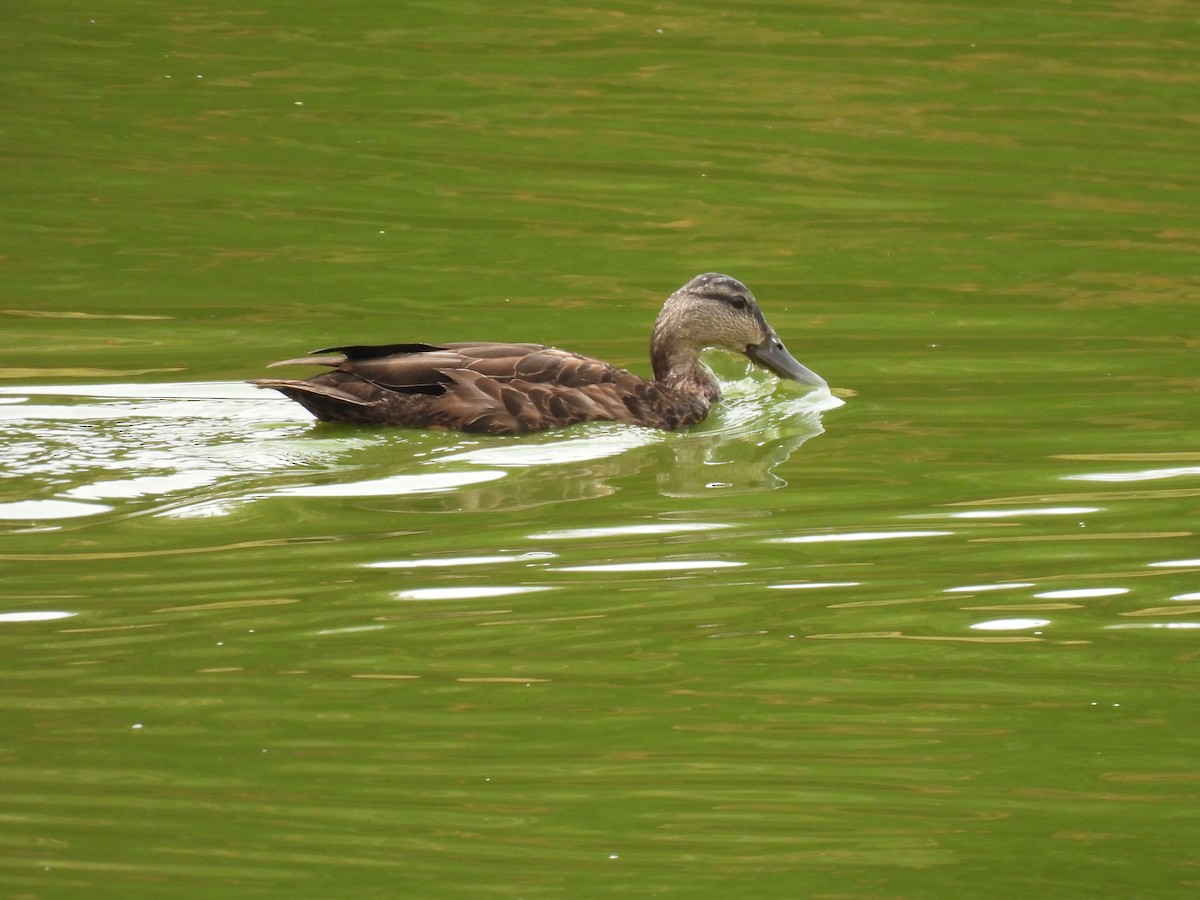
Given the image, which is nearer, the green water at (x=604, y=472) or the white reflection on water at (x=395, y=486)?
the green water at (x=604, y=472)

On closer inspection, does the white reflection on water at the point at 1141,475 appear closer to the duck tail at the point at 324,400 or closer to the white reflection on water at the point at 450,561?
the white reflection on water at the point at 450,561

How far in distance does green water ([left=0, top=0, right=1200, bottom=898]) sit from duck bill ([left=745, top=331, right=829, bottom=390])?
134 mm

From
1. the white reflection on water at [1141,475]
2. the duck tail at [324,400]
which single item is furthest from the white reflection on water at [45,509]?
the white reflection on water at [1141,475]

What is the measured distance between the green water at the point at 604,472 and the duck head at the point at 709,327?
0.25 m

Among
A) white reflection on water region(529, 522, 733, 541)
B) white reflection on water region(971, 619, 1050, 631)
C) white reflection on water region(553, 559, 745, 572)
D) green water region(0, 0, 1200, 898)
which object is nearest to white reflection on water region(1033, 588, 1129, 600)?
green water region(0, 0, 1200, 898)

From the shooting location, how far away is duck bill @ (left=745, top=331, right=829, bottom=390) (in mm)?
9023

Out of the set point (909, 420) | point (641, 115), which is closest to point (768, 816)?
point (909, 420)

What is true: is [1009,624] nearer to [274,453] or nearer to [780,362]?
[274,453]

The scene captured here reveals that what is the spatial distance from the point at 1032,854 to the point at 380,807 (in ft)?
4.82

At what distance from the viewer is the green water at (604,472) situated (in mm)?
4465

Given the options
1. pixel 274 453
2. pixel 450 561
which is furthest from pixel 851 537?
pixel 274 453

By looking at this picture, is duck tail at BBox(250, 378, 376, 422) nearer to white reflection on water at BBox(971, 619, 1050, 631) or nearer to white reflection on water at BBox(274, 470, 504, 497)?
white reflection on water at BBox(274, 470, 504, 497)

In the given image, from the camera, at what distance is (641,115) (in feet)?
46.0

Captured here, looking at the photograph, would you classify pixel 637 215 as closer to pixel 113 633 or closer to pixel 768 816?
pixel 113 633
